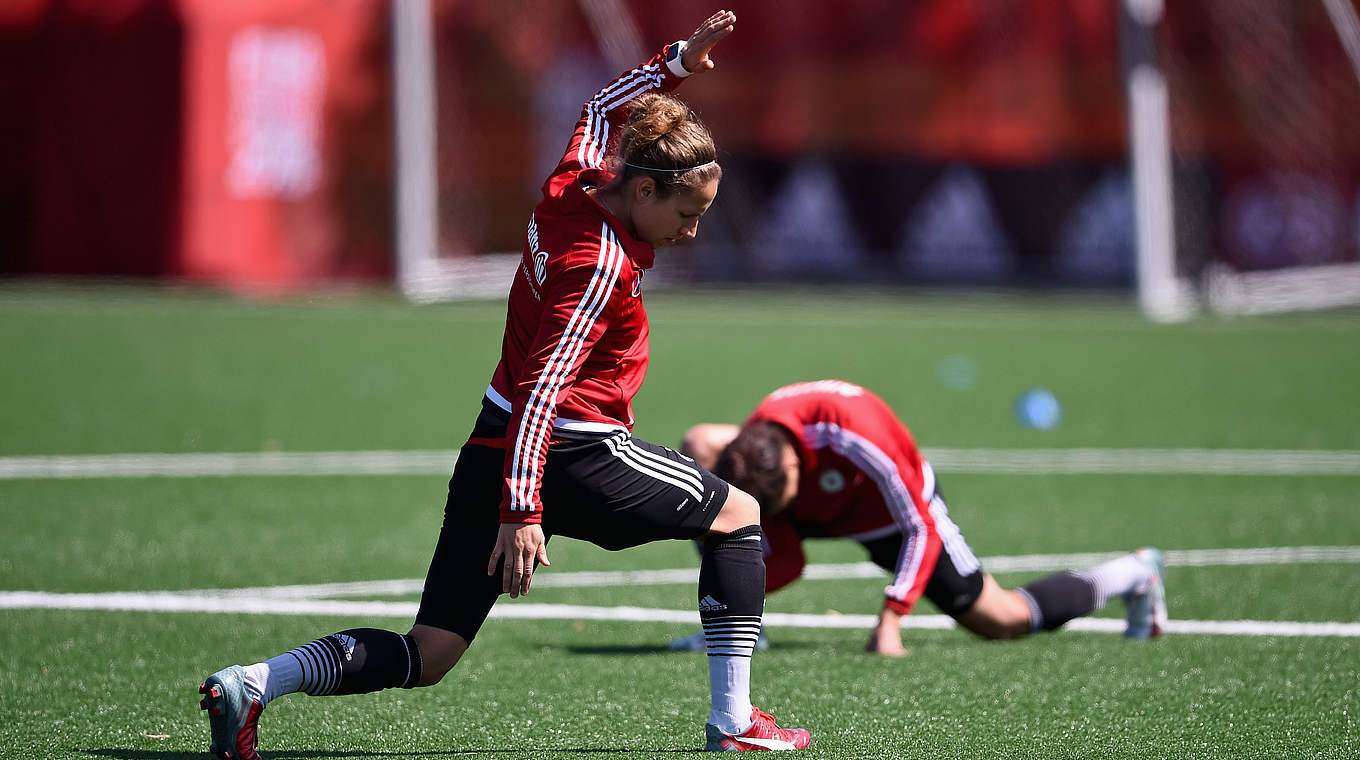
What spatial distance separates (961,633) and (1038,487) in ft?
10.9

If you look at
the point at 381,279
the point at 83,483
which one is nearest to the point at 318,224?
the point at 381,279

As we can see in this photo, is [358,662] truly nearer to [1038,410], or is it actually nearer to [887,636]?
[887,636]

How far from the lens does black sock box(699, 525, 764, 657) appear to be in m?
4.34

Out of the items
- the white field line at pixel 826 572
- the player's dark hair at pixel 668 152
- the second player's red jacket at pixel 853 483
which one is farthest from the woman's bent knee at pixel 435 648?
the white field line at pixel 826 572

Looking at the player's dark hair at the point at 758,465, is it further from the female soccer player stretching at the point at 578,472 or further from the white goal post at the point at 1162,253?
the white goal post at the point at 1162,253

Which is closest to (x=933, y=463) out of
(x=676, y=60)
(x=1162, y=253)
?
(x=676, y=60)

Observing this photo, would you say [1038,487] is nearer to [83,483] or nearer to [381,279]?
[83,483]

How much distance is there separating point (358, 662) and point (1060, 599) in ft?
9.09

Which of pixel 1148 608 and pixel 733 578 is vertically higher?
pixel 733 578

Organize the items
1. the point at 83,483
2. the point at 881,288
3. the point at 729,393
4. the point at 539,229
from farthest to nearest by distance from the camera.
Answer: the point at 881,288 → the point at 729,393 → the point at 83,483 → the point at 539,229

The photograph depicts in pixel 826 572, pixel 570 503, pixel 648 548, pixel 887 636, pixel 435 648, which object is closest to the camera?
pixel 570 503

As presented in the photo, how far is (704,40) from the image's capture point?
180 inches

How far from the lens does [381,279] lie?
24.5 m

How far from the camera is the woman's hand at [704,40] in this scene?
4523 mm
